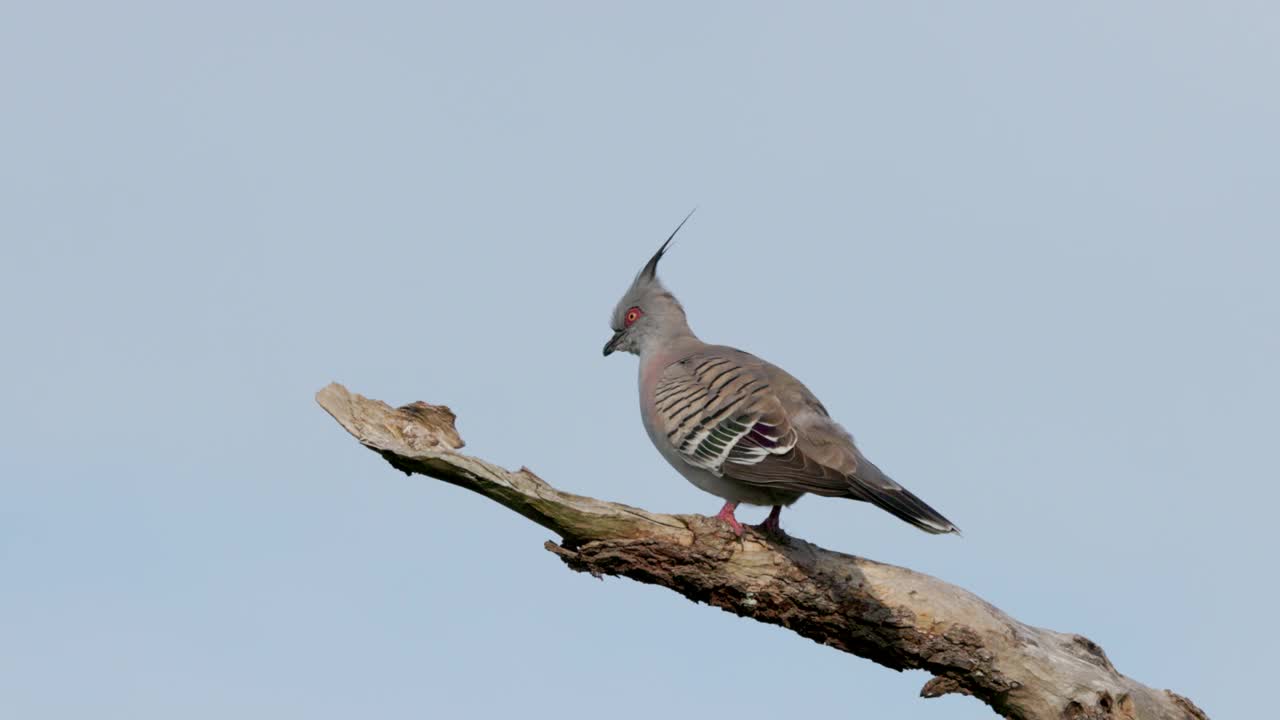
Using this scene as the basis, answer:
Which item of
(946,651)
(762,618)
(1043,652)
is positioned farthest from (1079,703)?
(762,618)

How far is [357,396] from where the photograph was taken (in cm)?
780

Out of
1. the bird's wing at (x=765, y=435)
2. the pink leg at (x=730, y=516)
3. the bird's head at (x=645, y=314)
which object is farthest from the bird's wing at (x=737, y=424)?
the bird's head at (x=645, y=314)

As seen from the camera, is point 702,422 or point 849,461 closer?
point 849,461

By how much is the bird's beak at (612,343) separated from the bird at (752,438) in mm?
697

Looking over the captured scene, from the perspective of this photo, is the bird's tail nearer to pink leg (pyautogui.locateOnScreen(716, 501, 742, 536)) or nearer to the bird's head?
pink leg (pyautogui.locateOnScreen(716, 501, 742, 536))

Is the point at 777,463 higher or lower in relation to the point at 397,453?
higher

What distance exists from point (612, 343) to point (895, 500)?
3184mm

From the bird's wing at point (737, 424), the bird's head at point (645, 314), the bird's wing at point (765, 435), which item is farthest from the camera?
the bird's head at point (645, 314)

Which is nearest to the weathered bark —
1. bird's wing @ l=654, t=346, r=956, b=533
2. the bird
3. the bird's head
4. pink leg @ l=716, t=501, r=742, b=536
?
pink leg @ l=716, t=501, r=742, b=536

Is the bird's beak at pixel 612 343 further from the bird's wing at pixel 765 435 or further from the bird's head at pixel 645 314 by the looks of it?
the bird's wing at pixel 765 435

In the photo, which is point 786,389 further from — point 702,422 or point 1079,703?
point 1079,703

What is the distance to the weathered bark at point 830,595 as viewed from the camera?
7285mm

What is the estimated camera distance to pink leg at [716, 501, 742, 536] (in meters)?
7.55

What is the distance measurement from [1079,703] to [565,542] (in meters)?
3.00
